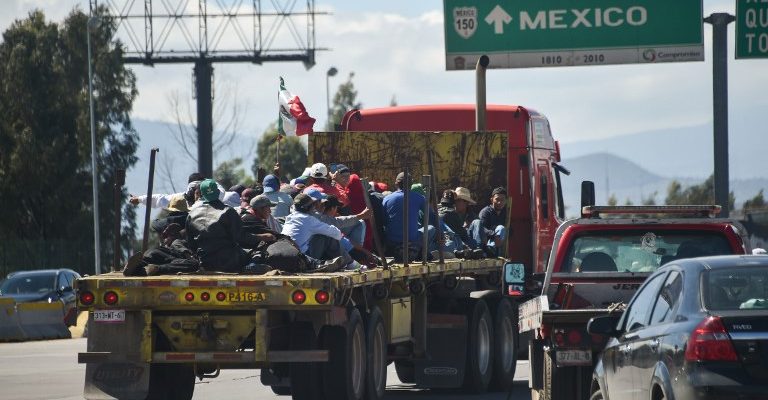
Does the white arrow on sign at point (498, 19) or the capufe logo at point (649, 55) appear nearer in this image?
the capufe logo at point (649, 55)

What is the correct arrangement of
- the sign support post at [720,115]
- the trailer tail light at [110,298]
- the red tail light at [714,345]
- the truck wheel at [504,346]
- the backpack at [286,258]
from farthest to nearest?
1. the sign support post at [720,115]
2. the truck wheel at [504,346]
3. the backpack at [286,258]
4. the trailer tail light at [110,298]
5. the red tail light at [714,345]

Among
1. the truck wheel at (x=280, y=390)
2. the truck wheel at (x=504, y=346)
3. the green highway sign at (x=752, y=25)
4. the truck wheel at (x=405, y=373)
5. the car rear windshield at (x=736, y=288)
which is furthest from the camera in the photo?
the green highway sign at (x=752, y=25)

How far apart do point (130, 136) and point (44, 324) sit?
2673 centimetres

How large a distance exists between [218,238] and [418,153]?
6791 mm

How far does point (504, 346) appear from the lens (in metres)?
19.5

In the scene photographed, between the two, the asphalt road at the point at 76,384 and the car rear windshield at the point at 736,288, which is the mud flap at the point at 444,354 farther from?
the car rear windshield at the point at 736,288

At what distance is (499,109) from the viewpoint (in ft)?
74.2

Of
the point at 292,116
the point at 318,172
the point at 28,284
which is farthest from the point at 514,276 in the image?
the point at 28,284

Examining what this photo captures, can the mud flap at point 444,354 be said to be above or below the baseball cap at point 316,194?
below

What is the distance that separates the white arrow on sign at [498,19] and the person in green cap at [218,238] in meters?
15.5

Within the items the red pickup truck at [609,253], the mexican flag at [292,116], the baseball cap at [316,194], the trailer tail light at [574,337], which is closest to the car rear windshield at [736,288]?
the trailer tail light at [574,337]

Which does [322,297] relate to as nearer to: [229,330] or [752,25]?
[229,330]

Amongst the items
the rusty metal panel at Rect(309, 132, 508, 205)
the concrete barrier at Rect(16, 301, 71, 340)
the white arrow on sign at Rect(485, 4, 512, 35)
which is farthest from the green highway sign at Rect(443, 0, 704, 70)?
the concrete barrier at Rect(16, 301, 71, 340)

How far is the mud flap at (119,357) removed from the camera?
46.3 ft
